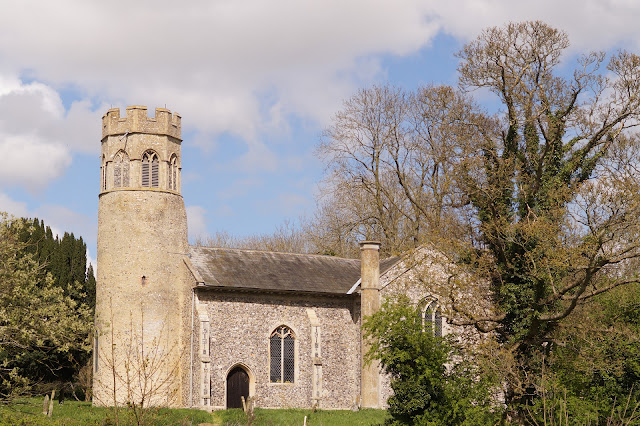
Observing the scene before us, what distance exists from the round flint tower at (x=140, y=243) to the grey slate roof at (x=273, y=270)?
1.27 m

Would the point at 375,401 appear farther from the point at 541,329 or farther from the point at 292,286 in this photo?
the point at 541,329

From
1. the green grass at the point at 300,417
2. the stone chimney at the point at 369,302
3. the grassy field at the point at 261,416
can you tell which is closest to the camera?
the grassy field at the point at 261,416

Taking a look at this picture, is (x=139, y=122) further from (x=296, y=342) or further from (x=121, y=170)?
(x=296, y=342)

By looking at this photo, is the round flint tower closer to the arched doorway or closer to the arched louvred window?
the arched louvred window

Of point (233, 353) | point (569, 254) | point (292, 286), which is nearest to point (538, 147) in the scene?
point (569, 254)

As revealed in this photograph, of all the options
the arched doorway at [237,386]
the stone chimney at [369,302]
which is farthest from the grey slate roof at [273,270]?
the arched doorway at [237,386]

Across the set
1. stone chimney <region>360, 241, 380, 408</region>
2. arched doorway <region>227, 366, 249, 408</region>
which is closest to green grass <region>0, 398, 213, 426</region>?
arched doorway <region>227, 366, 249, 408</region>

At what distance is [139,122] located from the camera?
33156 mm

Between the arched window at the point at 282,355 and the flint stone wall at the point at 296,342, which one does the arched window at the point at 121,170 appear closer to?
the flint stone wall at the point at 296,342

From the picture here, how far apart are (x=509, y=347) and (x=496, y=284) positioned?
132 inches

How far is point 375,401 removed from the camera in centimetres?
3131

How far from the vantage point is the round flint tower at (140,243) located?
102 feet

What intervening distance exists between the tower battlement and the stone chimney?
9507 mm

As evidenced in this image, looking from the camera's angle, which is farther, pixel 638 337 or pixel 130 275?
pixel 130 275
